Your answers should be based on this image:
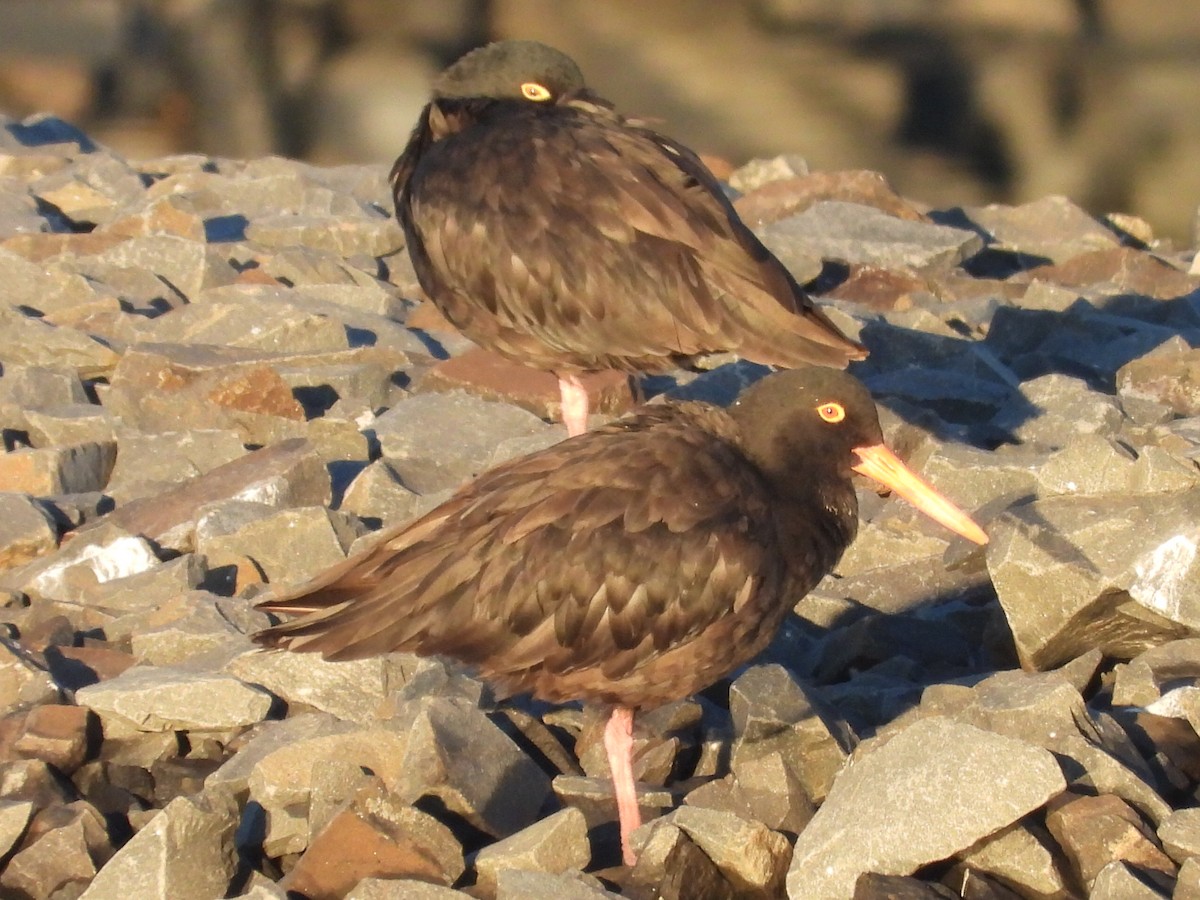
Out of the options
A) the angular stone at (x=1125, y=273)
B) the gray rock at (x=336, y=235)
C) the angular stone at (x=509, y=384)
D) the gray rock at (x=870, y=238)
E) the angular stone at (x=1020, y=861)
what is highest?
the angular stone at (x=1020, y=861)

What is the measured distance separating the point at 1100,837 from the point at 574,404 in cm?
326

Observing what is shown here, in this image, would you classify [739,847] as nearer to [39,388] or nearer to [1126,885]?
[1126,885]

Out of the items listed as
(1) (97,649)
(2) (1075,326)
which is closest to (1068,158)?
(2) (1075,326)

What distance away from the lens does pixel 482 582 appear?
16.9 feet

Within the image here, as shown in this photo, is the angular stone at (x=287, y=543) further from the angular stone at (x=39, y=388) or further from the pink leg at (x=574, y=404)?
the angular stone at (x=39, y=388)

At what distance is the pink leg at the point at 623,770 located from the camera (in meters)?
5.04

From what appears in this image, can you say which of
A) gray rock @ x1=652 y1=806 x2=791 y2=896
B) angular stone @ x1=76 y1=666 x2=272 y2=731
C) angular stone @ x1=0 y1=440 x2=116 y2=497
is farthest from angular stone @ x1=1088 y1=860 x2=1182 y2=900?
angular stone @ x1=0 y1=440 x2=116 y2=497

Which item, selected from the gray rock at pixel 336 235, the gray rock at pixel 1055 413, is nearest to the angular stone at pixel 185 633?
the gray rock at pixel 1055 413

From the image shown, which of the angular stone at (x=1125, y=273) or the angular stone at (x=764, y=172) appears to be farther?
the angular stone at (x=764, y=172)

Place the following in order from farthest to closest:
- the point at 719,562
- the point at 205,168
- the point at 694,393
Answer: the point at 205,168 < the point at 694,393 < the point at 719,562

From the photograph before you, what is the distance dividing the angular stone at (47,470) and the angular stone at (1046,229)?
6.52 m

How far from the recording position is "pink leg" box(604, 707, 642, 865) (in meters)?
5.04

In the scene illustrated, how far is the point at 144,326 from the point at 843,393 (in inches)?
175

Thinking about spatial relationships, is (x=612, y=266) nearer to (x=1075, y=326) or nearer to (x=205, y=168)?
(x=1075, y=326)
